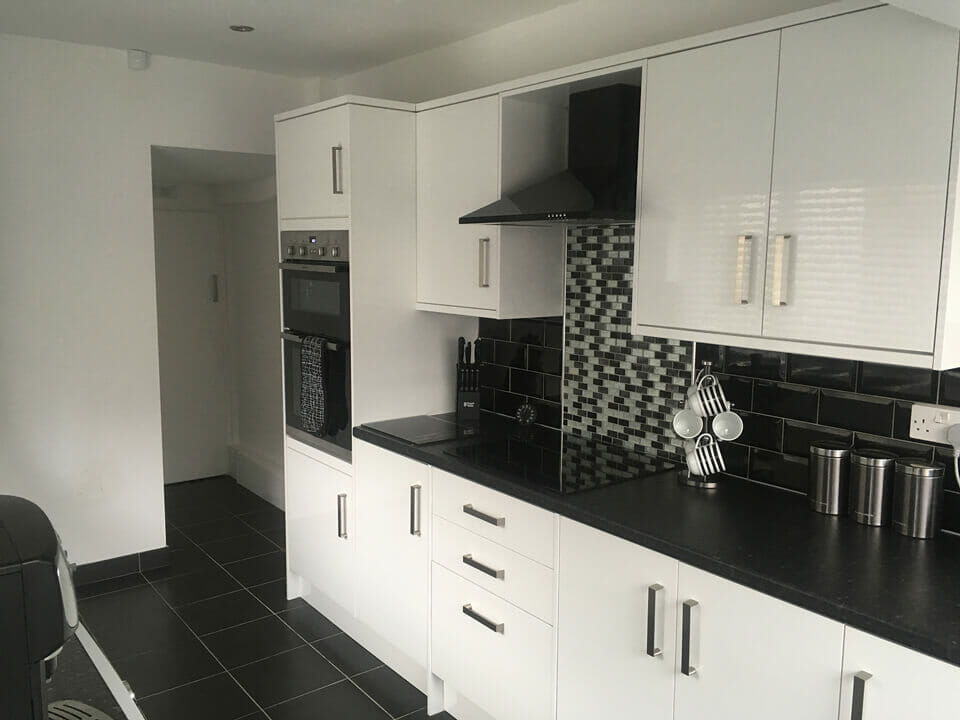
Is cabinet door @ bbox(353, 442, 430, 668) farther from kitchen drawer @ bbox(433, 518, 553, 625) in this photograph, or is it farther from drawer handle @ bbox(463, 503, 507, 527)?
drawer handle @ bbox(463, 503, 507, 527)

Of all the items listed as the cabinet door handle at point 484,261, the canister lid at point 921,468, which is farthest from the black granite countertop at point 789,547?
the cabinet door handle at point 484,261

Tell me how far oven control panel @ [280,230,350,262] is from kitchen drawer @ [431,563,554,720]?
126 centimetres

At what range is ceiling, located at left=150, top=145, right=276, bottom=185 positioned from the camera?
3.98 m

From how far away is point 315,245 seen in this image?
317 cm

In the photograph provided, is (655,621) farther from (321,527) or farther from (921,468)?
(321,527)

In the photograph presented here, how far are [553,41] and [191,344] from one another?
136 inches

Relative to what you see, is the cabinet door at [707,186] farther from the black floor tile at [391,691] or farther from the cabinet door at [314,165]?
the black floor tile at [391,691]

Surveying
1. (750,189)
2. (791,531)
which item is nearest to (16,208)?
(750,189)

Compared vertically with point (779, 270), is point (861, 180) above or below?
above

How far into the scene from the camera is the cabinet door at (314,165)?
296 cm

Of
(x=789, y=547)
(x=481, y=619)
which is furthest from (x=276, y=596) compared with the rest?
(x=789, y=547)

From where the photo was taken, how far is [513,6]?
9.39 ft

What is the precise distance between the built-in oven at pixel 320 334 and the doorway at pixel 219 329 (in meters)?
1.51

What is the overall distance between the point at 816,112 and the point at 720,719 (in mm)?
1443
